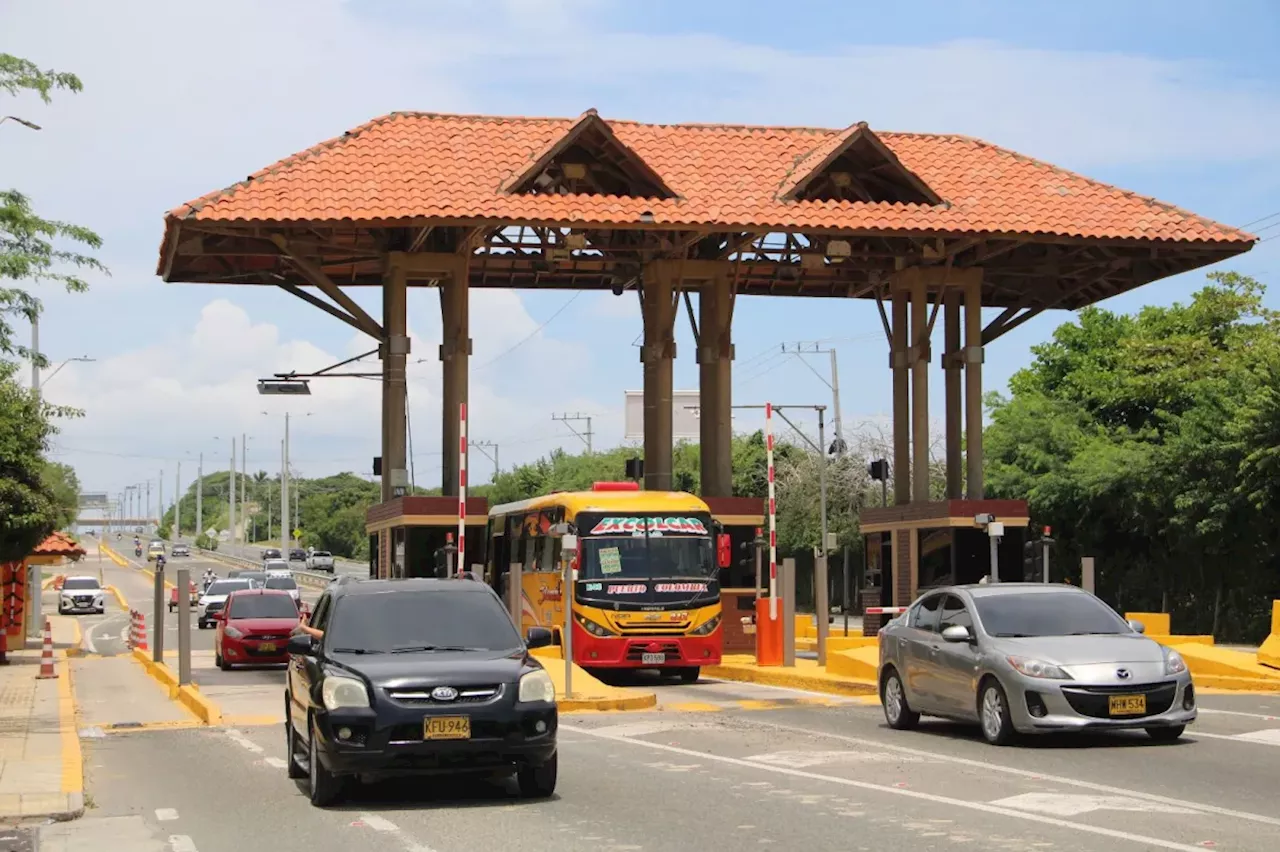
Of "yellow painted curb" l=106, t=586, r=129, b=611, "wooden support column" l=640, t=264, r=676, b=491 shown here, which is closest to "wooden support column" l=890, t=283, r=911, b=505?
"wooden support column" l=640, t=264, r=676, b=491

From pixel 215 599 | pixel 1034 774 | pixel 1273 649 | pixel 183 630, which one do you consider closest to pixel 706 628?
pixel 183 630

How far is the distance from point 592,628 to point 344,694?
51.2 ft

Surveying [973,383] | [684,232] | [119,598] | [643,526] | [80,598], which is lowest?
[119,598]

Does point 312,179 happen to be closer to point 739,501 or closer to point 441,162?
point 441,162

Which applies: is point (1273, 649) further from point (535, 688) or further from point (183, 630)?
point (535, 688)

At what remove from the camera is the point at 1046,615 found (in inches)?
706

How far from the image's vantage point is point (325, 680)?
13.0 m

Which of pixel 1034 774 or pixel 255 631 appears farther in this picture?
pixel 255 631

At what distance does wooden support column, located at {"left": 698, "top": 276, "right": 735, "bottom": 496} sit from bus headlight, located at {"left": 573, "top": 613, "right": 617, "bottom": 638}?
9.55 meters

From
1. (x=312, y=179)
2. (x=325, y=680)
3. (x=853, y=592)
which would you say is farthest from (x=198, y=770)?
(x=853, y=592)

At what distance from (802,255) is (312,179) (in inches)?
403

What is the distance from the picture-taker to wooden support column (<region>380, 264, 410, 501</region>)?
3578cm

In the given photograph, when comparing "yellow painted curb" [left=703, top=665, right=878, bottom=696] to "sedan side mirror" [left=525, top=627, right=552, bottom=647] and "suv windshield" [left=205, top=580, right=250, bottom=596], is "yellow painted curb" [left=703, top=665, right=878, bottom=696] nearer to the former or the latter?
"sedan side mirror" [left=525, top=627, right=552, bottom=647]

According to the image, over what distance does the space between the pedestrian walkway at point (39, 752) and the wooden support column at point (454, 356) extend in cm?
855
